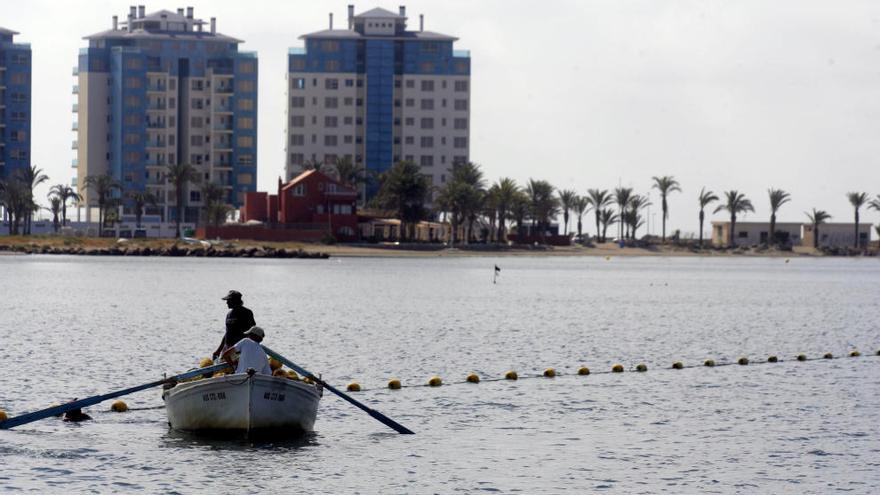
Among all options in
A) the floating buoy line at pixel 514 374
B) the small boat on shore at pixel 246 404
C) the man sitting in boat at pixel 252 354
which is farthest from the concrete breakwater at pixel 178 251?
the man sitting in boat at pixel 252 354

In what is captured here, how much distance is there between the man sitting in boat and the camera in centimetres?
3158

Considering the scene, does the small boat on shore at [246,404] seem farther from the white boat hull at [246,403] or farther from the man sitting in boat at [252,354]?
the man sitting in boat at [252,354]

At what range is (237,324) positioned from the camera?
32688mm

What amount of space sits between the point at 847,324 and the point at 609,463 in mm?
54268

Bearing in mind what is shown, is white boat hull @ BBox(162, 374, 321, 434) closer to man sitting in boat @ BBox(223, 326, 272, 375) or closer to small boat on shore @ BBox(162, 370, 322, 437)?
small boat on shore @ BBox(162, 370, 322, 437)

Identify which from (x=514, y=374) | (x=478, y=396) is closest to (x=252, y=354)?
(x=478, y=396)

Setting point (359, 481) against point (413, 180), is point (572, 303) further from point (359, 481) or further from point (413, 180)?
point (413, 180)

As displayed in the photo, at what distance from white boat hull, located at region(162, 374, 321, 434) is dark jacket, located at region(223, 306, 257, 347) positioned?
50.9 inches

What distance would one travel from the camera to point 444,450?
33.2m

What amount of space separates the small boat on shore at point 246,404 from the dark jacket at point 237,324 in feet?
4.29

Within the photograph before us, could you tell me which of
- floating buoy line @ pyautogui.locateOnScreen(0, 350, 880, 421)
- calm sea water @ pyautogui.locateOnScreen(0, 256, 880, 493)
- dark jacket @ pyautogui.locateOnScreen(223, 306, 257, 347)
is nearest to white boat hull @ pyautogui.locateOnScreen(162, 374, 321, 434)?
calm sea water @ pyautogui.locateOnScreen(0, 256, 880, 493)

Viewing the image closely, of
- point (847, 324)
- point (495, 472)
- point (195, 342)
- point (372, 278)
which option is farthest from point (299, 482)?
point (372, 278)

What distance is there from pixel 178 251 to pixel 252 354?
164010 millimetres

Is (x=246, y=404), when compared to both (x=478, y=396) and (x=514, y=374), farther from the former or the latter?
(x=514, y=374)
